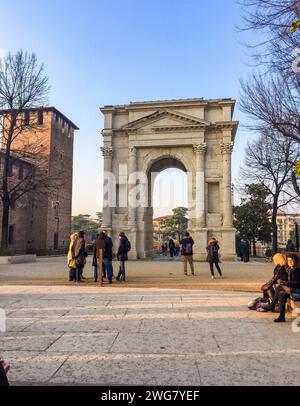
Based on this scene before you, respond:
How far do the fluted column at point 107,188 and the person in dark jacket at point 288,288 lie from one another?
20.9 metres

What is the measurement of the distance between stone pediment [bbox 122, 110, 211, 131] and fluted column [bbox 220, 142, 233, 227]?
235 centimetres

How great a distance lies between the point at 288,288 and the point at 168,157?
73.5 ft

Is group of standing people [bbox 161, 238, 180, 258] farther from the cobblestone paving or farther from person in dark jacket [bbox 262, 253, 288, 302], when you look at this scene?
person in dark jacket [bbox 262, 253, 288, 302]

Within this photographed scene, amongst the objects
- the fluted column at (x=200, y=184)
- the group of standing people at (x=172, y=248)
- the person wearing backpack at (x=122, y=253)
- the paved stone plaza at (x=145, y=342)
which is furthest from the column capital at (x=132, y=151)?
the paved stone plaza at (x=145, y=342)

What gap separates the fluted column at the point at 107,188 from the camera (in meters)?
27.1

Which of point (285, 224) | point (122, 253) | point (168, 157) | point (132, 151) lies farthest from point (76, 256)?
point (285, 224)

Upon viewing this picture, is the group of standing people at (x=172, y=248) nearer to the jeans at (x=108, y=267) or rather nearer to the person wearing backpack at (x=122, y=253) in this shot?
the person wearing backpack at (x=122, y=253)

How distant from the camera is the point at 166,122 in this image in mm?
27219

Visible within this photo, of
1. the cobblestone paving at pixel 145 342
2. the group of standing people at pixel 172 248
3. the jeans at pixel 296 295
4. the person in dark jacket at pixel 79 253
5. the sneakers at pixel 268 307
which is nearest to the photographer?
the cobblestone paving at pixel 145 342

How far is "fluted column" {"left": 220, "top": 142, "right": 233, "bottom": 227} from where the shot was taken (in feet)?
85.2

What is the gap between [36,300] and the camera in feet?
27.3

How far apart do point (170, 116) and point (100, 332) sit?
2357 centimetres

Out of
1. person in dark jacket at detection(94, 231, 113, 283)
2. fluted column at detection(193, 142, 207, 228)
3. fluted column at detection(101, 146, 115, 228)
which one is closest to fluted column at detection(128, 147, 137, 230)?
fluted column at detection(101, 146, 115, 228)
